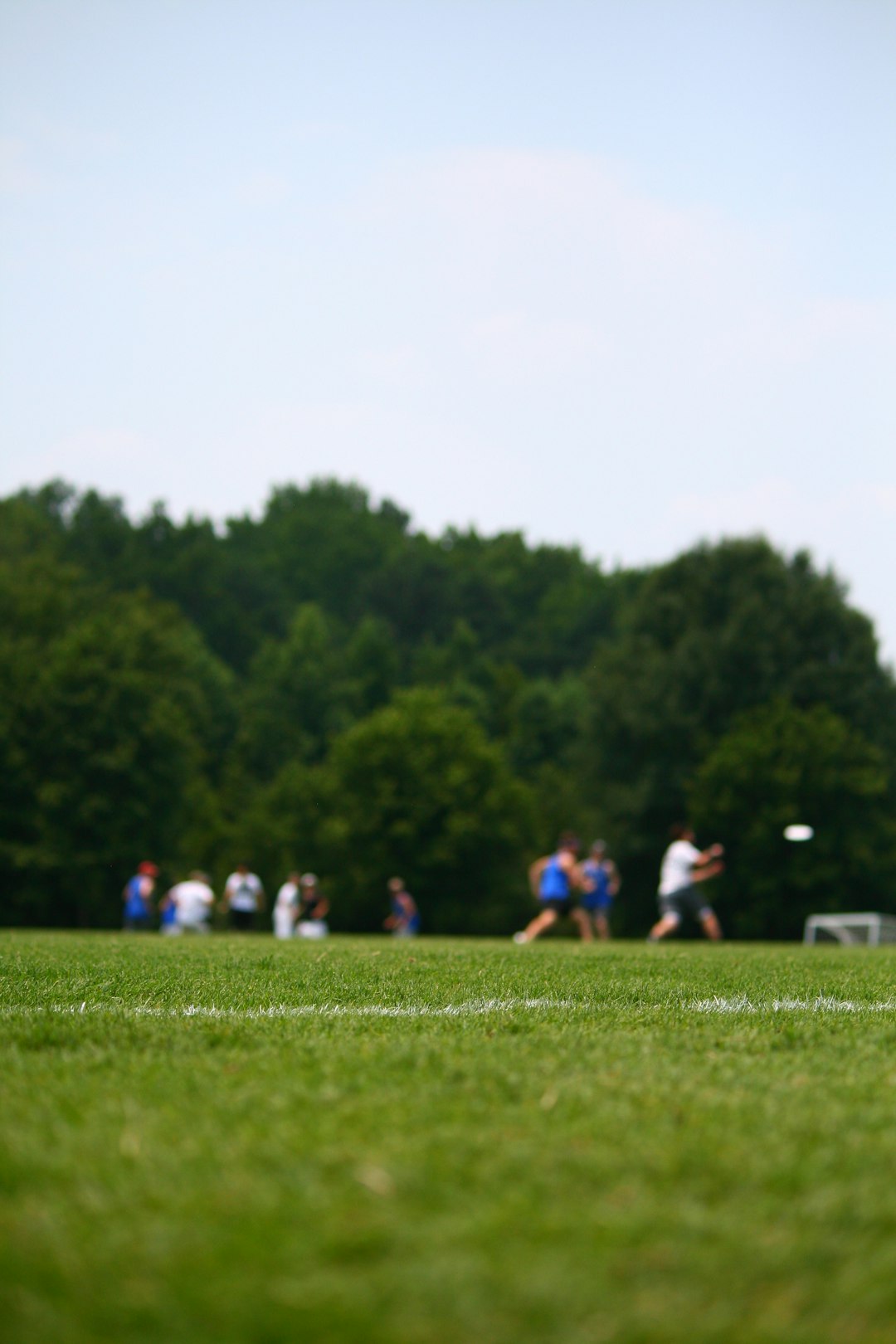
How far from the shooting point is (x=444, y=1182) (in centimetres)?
364

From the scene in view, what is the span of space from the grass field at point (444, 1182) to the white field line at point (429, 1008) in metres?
0.42

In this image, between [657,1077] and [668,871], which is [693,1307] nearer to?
[657,1077]

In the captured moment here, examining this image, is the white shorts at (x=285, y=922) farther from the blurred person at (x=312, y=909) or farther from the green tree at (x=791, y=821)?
the green tree at (x=791, y=821)

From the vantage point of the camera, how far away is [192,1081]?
16.9ft

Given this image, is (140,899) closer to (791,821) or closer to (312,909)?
(312,909)

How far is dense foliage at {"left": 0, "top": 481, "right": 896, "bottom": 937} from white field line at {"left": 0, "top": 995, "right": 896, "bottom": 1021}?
146 feet

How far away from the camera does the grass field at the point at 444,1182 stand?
2869 millimetres

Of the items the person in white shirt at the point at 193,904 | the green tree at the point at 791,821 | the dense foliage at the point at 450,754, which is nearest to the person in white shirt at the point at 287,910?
the person in white shirt at the point at 193,904

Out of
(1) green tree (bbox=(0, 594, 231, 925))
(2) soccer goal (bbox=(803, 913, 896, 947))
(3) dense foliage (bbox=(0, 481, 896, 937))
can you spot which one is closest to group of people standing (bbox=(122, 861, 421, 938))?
(2) soccer goal (bbox=(803, 913, 896, 947))

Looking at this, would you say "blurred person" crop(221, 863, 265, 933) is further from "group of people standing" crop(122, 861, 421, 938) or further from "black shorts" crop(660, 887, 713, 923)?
"black shorts" crop(660, 887, 713, 923)

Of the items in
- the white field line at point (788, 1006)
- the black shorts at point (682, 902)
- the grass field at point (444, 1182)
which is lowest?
the grass field at point (444, 1182)

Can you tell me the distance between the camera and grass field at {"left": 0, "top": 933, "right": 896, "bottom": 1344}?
287cm

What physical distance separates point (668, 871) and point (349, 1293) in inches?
942

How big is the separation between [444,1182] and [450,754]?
64336mm
